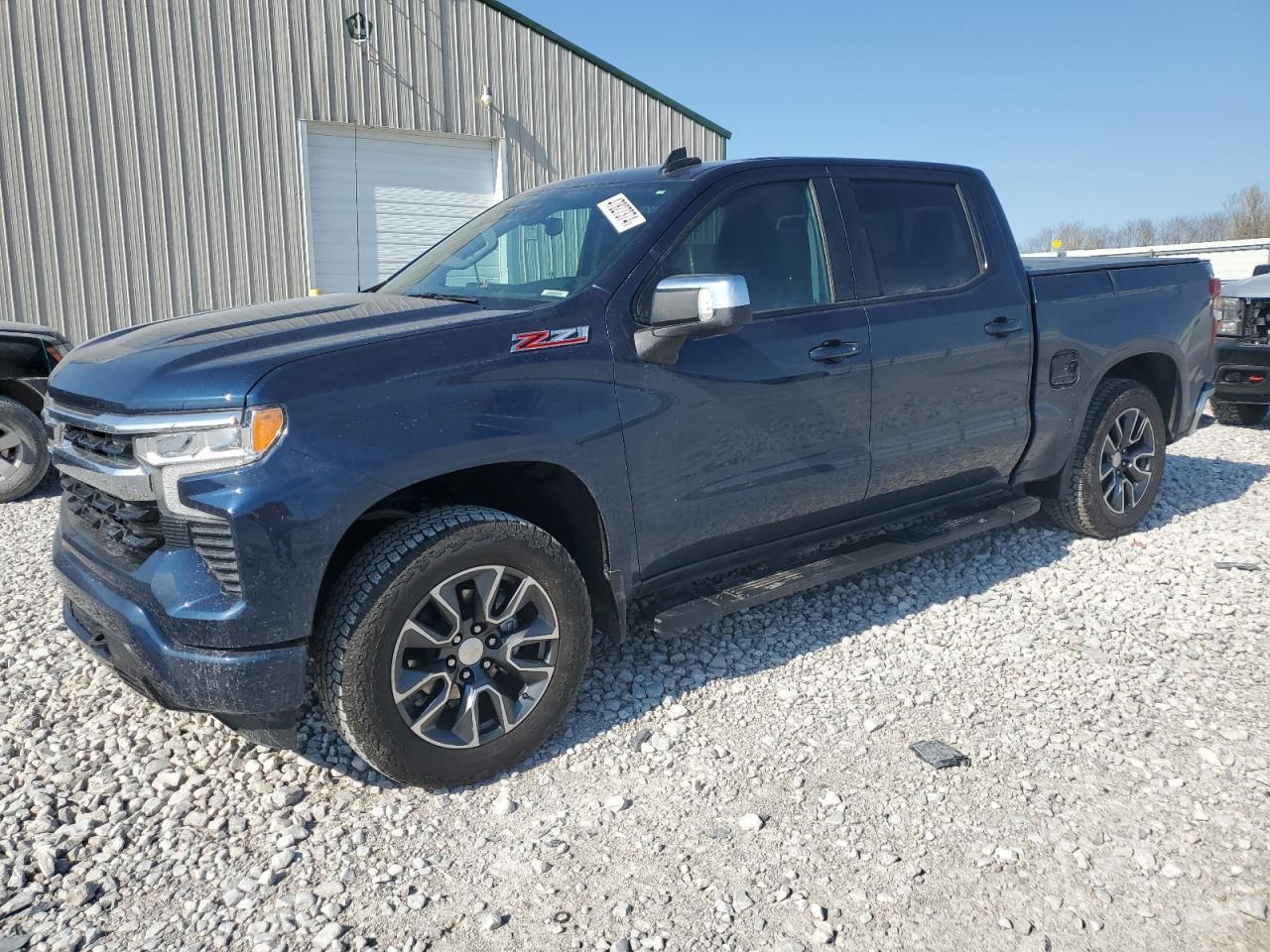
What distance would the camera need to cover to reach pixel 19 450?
6.52 m

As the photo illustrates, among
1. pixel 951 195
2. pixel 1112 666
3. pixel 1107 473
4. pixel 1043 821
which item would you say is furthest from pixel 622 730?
pixel 1107 473

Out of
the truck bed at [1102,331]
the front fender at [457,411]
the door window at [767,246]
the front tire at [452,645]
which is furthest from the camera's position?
the truck bed at [1102,331]

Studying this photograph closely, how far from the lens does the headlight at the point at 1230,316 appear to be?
8288 millimetres

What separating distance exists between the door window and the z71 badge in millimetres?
561

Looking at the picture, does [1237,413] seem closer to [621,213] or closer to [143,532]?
[621,213]

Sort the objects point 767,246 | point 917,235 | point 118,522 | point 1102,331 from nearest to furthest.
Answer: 1. point 118,522
2. point 767,246
3. point 917,235
4. point 1102,331

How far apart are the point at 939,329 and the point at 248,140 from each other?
854 cm

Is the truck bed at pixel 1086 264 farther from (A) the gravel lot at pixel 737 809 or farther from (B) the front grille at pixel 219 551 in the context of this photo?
(B) the front grille at pixel 219 551

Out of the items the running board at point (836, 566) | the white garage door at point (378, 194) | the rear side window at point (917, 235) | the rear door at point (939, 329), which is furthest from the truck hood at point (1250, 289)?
the white garage door at point (378, 194)

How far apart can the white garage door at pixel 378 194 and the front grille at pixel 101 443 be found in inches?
305

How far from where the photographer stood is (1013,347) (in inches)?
177

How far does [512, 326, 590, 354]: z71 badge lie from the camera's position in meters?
3.02

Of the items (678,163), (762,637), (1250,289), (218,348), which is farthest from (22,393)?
(1250,289)

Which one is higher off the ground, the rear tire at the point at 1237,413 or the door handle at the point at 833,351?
the door handle at the point at 833,351
